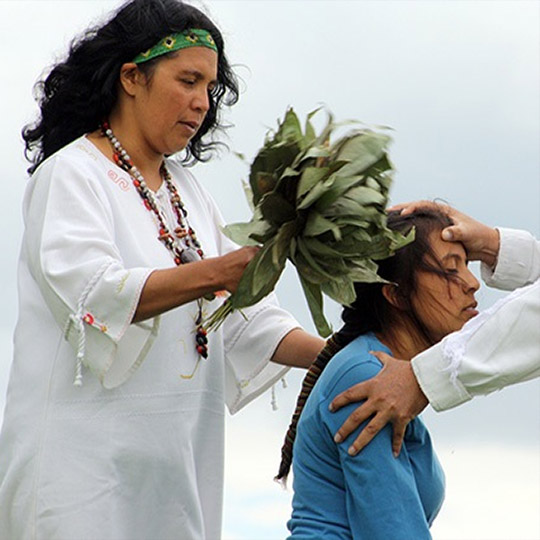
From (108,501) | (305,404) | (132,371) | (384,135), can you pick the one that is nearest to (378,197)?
(384,135)

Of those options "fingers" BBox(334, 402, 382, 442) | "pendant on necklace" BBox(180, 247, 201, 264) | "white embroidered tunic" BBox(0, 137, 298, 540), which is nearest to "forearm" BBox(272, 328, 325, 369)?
"white embroidered tunic" BBox(0, 137, 298, 540)

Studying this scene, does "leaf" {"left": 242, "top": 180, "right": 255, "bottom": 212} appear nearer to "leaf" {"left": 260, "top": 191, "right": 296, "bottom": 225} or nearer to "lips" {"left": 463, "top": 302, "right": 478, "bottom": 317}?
"leaf" {"left": 260, "top": 191, "right": 296, "bottom": 225}

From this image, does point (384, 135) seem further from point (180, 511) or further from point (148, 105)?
point (180, 511)

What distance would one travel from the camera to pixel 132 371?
4387mm

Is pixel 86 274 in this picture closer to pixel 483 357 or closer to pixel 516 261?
pixel 483 357

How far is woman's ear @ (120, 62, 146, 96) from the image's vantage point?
15.2ft

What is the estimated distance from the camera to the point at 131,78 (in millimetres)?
4664

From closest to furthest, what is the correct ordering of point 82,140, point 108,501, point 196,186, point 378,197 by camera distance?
point 378,197, point 108,501, point 82,140, point 196,186

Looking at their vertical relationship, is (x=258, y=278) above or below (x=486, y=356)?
above

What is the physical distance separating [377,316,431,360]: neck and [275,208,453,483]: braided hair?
0.5 inches

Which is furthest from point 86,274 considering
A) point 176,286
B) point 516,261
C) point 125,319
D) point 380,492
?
point 516,261

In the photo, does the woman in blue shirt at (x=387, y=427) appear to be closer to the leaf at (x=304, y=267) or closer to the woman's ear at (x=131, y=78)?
the leaf at (x=304, y=267)

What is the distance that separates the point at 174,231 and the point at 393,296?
3.06 ft

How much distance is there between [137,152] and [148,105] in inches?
6.7
